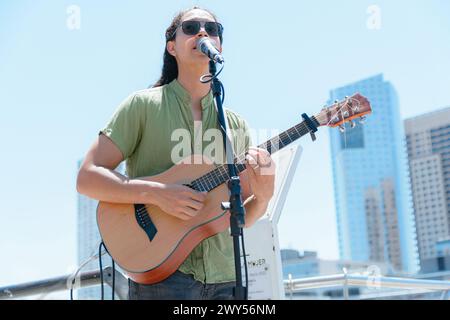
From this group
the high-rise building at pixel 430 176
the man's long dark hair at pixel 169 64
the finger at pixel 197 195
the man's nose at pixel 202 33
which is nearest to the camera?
the finger at pixel 197 195

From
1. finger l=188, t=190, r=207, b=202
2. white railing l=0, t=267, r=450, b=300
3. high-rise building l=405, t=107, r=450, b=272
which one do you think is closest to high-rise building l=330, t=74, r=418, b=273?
high-rise building l=405, t=107, r=450, b=272

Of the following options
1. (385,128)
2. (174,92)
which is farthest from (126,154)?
(385,128)

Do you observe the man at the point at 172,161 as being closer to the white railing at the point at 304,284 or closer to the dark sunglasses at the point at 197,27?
the dark sunglasses at the point at 197,27

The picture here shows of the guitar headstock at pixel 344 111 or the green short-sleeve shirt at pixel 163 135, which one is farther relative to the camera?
the guitar headstock at pixel 344 111

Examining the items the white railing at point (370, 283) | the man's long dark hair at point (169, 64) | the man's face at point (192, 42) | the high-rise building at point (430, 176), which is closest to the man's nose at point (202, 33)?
the man's face at point (192, 42)

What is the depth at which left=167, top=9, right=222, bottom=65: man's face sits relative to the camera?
9.23 ft

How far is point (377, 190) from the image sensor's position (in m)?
125

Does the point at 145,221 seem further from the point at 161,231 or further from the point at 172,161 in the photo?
the point at 172,161

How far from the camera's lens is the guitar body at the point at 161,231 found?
2566 mm

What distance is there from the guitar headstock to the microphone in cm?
64

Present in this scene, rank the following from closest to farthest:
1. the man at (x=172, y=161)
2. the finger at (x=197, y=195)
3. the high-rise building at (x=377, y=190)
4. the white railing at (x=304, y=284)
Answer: the man at (x=172, y=161)
the finger at (x=197, y=195)
the white railing at (x=304, y=284)
the high-rise building at (x=377, y=190)

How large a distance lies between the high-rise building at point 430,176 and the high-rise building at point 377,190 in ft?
25.6

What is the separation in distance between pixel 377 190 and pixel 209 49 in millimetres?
125921

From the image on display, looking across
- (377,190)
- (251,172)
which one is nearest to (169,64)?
(251,172)
